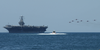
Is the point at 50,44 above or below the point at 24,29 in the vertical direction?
below

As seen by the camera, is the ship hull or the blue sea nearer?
the blue sea

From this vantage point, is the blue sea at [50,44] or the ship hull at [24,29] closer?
the blue sea at [50,44]

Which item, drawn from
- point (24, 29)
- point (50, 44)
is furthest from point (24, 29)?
point (50, 44)

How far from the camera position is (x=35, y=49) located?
4750cm

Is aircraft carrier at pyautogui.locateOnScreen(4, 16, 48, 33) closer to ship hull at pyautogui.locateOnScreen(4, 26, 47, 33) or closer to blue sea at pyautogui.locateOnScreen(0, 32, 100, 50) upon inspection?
ship hull at pyautogui.locateOnScreen(4, 26, 47, 33)

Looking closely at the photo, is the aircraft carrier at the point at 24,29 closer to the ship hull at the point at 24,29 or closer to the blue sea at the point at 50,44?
the ship hull at the point at 24,29

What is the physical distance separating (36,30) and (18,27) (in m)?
11.3

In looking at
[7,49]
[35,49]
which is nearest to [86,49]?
[35,49]

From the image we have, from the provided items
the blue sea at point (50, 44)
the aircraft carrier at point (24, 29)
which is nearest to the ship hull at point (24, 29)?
→ the aircraft carrier at point (24, 29)

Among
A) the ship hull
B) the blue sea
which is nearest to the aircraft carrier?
the ship hull

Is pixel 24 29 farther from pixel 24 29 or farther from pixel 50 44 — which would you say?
pixel 50 44

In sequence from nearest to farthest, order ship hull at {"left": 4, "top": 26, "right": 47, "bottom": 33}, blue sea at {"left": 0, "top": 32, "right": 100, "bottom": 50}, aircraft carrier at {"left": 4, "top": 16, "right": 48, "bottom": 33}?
blue sea at {"left": 0, "top": 32, "right": 100, "bottom": 50}, aircraft carrier at {"left": 4, "top": 16, "right": 48, "bottom": 33}, ship hull at {"left": 4, "top": 26, "right": 47, "bottom": 33}

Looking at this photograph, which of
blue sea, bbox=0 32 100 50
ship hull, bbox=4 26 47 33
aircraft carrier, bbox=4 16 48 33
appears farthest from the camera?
ship hull, bbox=4 26 47 33

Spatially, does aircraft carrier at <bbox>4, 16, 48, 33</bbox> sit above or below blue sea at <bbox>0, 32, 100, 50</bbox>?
above
